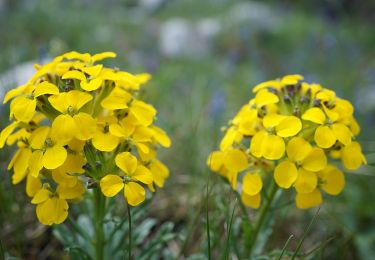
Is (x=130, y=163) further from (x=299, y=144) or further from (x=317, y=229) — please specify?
(x=317, y=229)

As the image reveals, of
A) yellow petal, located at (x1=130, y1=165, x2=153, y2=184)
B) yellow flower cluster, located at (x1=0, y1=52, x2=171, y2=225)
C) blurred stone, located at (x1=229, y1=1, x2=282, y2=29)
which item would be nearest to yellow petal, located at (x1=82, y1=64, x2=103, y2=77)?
yellow flower cluster, located at (x1=0, y1=52, x2=171, y2=225)

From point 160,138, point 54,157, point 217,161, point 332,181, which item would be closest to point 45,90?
point 54,157

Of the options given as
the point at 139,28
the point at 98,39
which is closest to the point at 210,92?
the point at 98,39

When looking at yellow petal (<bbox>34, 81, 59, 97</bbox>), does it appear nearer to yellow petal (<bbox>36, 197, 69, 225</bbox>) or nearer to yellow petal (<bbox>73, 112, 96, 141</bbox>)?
yellow petal (<bbox>73, 112, 96, 141</bbox>)

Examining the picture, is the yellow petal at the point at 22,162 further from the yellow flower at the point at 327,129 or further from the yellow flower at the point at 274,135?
the yellow flower at the point at 327,129

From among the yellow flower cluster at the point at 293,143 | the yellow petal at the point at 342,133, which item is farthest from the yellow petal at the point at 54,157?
the yellow petal at the point at 342,133
